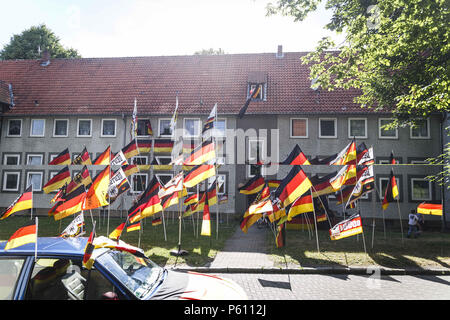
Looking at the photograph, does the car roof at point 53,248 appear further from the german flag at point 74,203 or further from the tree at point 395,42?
the tree at point 395,42

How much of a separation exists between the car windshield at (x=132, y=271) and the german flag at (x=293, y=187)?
6.10 m

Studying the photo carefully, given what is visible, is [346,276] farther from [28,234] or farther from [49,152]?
[49,152]

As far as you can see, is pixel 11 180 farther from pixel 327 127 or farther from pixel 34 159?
pixel 327 127

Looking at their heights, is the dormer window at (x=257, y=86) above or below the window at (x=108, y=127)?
above

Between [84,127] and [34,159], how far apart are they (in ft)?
14.6

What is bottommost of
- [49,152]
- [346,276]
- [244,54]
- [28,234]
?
[346,276]

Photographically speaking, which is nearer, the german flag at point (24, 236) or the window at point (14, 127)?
the german flag at point (24, 236)

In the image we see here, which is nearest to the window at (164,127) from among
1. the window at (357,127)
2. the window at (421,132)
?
the window at (357,127)

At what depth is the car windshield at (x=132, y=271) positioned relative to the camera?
12.2 ft

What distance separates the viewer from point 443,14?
30.2 ft

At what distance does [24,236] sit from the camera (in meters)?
4.31
